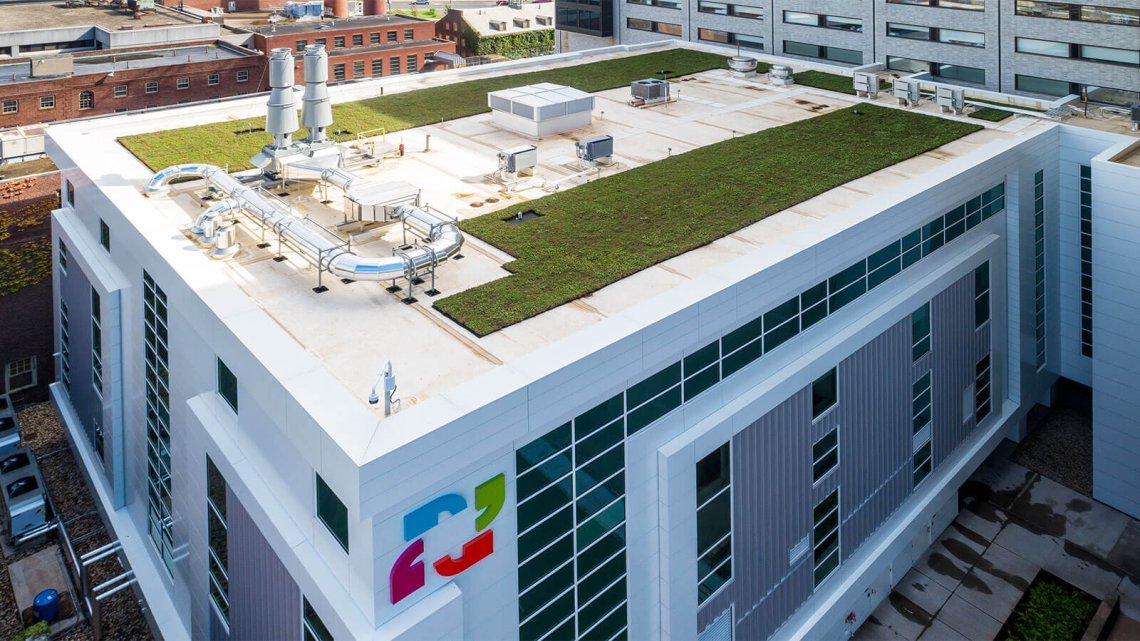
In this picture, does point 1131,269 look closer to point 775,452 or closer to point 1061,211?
point 1061,211

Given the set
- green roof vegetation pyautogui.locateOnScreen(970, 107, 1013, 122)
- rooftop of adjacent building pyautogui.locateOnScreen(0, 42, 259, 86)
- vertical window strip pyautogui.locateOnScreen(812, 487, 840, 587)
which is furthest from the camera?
rooftop of adjacent building pyautogui.locateOnScreen(0, 42, 259, 86)

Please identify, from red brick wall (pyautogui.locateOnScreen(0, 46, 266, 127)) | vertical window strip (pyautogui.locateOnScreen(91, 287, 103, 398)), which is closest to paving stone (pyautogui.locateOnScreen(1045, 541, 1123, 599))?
vertical window strip (pyautogui.locateOnScreen(91, 287, 103, 398))

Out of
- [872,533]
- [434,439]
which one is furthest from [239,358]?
[872,533]

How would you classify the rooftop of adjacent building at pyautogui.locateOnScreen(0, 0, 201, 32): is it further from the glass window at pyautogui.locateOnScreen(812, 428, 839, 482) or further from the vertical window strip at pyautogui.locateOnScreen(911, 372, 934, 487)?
the glass window at pyautogui.locateOnScreen(812, 428, 839, 482)

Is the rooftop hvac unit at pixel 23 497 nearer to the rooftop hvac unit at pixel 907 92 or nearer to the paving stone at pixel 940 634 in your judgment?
the paving stone at pixel 940 634

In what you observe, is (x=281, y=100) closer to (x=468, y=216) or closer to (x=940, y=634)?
(x=468, y=216)

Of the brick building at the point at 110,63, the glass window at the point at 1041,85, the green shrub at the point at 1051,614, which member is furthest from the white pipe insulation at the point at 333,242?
the brick building at the point at 110,63
